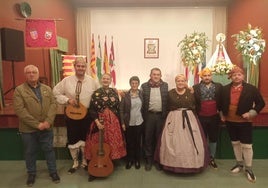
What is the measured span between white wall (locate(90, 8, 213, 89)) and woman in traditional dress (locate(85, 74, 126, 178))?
409 centimetres

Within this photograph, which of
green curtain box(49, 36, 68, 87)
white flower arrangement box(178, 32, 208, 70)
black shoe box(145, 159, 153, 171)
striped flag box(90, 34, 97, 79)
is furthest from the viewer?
striped flag box(90, 34, 97, 79)

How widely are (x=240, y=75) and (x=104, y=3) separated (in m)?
4.93

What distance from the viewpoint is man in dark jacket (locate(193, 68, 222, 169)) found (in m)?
3.18

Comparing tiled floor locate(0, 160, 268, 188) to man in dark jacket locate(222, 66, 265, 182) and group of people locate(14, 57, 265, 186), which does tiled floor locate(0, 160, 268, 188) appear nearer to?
group of people locate(14, 57, 265, 186)

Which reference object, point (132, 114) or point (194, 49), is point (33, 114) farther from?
point (194, 49)

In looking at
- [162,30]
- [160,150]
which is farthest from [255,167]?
[162,30]

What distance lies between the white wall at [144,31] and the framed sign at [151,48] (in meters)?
0.08

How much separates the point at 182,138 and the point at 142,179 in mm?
636

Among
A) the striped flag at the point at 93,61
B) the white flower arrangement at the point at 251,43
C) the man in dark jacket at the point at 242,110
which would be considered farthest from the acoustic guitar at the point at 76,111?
the striped flag at the point at 93,61

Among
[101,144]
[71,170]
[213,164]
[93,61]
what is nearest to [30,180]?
[71,170]

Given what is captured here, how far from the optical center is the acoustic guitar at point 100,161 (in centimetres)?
299

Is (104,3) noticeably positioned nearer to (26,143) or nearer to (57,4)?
(57,4)

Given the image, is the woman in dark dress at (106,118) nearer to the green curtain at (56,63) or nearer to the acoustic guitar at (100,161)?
the acoustic guitar at (100,161)

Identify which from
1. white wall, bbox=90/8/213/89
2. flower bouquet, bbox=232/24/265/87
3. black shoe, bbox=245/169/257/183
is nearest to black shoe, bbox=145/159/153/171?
black shoe, bbox=245/169/257/183
